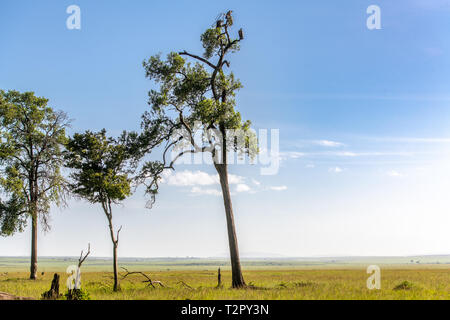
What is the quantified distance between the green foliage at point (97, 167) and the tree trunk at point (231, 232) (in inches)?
222

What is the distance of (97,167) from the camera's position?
23.9 meters

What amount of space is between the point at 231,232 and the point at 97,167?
8.85 meters

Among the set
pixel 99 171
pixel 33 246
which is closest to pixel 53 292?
pixel 99 171

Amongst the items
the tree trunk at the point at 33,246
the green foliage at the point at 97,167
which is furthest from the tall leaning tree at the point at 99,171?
the tree trunk at the point at 33,246

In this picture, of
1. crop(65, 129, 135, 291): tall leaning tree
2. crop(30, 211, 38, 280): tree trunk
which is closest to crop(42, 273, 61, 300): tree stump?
crop(65, 129, 135, 291): tall leaning tree

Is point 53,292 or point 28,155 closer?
point 53,292

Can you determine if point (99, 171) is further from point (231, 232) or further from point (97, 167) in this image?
point (231, 232)

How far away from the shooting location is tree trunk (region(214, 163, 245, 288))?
2347 cm

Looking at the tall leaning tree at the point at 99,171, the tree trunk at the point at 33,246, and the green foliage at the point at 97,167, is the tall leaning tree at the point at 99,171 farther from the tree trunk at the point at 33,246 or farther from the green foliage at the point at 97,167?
the tree trunk at the point at 33,246

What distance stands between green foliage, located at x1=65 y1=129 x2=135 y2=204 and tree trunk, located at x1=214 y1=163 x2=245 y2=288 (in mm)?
5631

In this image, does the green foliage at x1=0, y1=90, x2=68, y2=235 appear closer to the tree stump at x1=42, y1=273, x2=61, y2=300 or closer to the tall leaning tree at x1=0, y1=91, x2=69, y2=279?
the tall leaning tree at x1=0, y1=91, x2=69, y2=279

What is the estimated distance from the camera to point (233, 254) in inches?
939
